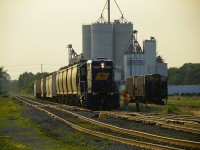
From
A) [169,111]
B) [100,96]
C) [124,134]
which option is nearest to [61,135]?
[124,134]

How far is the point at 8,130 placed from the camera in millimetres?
20062

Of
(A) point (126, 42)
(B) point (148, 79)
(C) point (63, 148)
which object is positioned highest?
(A) point (126, 42)

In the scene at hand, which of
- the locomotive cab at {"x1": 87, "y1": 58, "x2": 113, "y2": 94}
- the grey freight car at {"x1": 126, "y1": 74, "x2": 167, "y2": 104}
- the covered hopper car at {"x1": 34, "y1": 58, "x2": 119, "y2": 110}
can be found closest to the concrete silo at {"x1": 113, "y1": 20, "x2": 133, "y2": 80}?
the grey freight car at {"x1": 126, "y1": 74, "x2": 167, "y2": 104}

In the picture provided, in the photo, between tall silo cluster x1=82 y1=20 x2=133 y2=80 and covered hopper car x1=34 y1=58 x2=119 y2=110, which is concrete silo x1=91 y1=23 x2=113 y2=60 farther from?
covered hopper car x1=34 y1=58 x2=119 y2=110

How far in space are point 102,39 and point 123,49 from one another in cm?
712

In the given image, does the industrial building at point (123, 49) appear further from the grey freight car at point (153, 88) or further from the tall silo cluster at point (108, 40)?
the grey freight car at point (153, 88)

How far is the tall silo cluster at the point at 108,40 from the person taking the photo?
4395 inches

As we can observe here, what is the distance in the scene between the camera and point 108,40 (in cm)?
11144

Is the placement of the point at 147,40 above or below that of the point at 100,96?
above

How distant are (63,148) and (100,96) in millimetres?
19507

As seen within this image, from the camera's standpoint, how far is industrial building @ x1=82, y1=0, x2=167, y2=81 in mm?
110438

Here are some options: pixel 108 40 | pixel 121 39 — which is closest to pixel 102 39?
pixel 108 40

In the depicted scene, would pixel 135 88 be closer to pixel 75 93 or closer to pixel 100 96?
pixel 75 93

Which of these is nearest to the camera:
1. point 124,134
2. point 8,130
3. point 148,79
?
point 124,134
